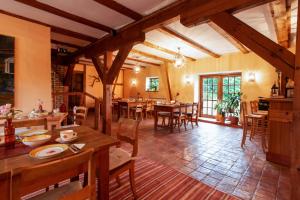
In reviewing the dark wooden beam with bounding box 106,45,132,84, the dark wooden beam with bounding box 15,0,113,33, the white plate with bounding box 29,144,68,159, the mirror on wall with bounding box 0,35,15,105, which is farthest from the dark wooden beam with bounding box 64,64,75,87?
the white plate with bounding box 29,144,68,159

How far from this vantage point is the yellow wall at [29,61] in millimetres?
3264

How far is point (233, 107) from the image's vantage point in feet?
19.0

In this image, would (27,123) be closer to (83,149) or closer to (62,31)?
(83,149)

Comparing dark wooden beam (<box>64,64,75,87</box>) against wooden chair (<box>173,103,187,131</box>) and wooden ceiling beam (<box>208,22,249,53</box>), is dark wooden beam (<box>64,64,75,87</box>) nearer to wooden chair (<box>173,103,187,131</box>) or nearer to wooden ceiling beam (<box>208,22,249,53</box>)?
wooden chair (<box>173,103,187,131</box>)

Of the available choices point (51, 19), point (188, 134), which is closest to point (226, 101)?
point (188, 134)

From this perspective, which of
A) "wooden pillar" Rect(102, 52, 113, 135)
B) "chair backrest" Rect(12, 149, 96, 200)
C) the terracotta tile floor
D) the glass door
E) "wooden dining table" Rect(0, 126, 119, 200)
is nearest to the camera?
"chair backrest" Rect(12, 149, 96, 200)

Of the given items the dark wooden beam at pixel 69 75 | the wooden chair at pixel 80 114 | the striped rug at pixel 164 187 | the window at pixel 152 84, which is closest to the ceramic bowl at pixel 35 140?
the striped rug at pixel 164 187

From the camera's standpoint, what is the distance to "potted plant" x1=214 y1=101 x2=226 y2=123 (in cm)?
599

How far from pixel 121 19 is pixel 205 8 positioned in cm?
172

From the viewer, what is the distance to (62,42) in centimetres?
491

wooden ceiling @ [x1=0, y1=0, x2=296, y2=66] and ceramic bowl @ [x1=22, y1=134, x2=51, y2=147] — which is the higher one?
wooden ceiling @ [x1=0, y1=0, x2=296, y2=66]

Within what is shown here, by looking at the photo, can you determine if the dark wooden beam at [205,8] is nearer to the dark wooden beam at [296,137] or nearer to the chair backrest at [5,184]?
the dark wooden beam at [296,137]

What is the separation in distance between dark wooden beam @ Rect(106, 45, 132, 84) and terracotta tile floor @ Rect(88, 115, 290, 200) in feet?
5.71

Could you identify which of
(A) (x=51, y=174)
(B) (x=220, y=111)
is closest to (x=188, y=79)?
(B) (x=220, y=111)
